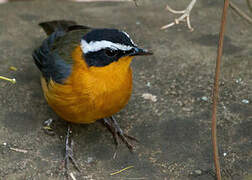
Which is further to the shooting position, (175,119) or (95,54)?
(175,119)

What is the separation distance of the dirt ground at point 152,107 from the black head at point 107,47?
2.84ft

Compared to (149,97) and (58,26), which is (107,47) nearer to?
(149,97)

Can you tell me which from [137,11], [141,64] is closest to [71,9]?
[137,11]

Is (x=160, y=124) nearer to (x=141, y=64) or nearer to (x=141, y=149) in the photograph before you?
(x=141, y=149)

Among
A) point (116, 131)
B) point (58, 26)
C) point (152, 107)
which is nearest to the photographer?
point (116, 131)

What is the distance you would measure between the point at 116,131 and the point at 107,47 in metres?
0.95

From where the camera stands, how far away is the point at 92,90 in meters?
3.90

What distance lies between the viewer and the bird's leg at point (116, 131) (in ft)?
13.9

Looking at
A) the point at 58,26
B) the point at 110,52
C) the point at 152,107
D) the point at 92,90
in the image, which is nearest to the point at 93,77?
the point at 92,90

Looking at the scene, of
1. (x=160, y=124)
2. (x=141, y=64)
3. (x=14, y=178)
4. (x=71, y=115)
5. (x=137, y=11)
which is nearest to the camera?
(x=14, y=178)

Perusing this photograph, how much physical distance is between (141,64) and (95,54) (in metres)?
1.53

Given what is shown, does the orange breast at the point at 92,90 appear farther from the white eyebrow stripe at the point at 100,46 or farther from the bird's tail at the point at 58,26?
the bird's tail at the point at 58,26

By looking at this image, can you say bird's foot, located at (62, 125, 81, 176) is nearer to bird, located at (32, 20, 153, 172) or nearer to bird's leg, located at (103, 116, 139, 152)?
bird, located at (32, 20, 153, 172)

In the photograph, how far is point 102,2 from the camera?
6.77 m
